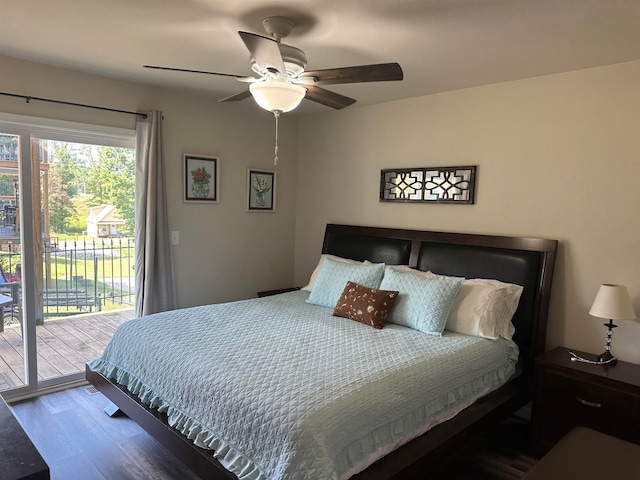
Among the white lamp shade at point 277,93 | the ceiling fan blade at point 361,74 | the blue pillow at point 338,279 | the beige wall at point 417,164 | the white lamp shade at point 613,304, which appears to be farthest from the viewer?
the blue pillow at point 338,279

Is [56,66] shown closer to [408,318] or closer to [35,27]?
[35,27]

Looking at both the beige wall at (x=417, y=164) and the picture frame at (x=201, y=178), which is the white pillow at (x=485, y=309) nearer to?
the beige wall at (x=417, y=164)

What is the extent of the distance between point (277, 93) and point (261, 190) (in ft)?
7.71

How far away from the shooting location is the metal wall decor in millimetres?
3441

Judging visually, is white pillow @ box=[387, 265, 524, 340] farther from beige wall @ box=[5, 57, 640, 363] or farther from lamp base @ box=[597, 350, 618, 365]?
lamp base @ box=[597, 350, 618, 365]

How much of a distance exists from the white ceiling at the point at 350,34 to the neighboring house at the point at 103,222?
1.07m

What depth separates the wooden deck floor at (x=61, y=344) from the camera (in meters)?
3.24

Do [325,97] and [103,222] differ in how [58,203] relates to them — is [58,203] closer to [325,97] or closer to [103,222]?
[103,222]

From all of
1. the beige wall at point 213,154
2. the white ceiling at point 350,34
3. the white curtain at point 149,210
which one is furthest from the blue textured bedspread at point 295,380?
the white ceiling at point 350,34

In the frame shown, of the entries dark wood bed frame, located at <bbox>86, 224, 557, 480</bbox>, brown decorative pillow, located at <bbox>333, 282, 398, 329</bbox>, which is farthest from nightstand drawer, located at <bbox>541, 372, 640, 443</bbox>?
brown decorative pillow, located at <bbox>333, 282, 398, 329</bbox>

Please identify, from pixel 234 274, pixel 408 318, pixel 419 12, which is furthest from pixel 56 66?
pixel 408 318

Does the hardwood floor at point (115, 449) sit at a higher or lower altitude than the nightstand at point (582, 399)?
lower

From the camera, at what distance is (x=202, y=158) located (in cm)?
396

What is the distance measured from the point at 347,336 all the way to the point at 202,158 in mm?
2218
